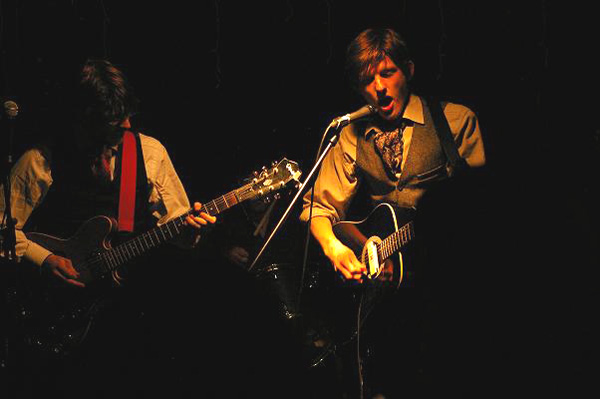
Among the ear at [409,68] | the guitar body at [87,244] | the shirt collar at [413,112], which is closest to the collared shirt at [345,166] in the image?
the shirt collar at [413,112]

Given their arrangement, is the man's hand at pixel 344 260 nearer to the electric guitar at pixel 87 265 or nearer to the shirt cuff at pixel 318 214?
the shirt cuff at pixel 318 214

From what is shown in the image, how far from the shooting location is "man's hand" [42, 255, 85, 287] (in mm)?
2998

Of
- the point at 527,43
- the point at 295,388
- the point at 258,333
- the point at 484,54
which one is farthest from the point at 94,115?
the point at 527,43

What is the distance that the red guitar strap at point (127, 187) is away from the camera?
3.12 m

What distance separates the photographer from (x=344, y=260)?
2.62m

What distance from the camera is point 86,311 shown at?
3.01 meters

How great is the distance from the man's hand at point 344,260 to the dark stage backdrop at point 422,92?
53 centimetres

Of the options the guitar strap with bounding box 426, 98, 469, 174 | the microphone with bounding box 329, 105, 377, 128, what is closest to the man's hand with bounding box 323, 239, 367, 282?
the guitar strap with bounding box 426, 98, 469, 174

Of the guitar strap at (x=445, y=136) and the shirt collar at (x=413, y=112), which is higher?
the shirt collar at (x=413, y=112)

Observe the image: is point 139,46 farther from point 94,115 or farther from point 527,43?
point 527,43

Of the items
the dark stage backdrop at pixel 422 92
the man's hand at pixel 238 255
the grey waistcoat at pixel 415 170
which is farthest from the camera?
the man's hand at pixel 238 255

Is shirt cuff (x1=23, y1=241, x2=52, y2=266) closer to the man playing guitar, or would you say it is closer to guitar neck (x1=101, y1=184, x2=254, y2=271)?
guitar neck (x1=101, y1=184, x2=254, y2=271)

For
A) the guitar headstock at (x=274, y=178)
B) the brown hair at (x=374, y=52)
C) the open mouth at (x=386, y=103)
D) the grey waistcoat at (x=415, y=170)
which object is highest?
the brown hair at (x=374, y=52)

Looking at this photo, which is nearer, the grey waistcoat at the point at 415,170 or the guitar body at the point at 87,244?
the grey waistcoat at the point at 415,170
